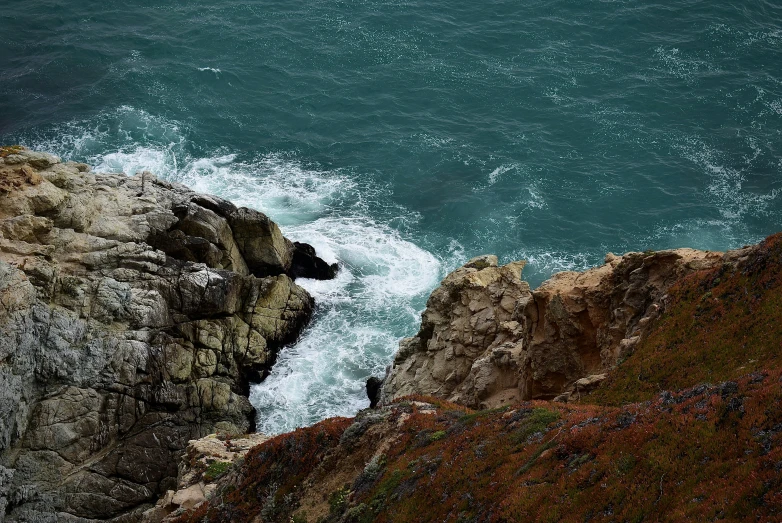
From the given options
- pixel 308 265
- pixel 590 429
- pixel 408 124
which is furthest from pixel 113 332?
pixel 408 124

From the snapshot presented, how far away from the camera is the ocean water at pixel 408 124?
76812mm

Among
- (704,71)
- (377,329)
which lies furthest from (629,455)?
(704,71)

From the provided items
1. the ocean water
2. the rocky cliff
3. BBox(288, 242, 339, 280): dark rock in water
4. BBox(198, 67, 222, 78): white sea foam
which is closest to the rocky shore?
the rocky cliff

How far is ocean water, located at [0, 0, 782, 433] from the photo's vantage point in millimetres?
76812

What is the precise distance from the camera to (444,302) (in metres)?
59.8

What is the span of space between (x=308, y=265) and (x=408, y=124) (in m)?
28.0

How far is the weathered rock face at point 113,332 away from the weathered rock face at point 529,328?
47.8 feet

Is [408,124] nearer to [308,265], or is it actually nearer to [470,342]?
[308,265]

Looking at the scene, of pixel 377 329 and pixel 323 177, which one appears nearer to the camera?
pixel 377 329

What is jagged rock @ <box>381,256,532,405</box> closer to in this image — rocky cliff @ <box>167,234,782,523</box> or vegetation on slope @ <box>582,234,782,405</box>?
rocky cliff @ <box>167,234,782,523</box>

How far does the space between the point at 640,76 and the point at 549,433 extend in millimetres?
78531

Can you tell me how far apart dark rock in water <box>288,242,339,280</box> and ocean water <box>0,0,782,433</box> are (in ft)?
6.48

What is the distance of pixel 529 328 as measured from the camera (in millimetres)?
49125

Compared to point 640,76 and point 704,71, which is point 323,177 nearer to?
point 640,76
